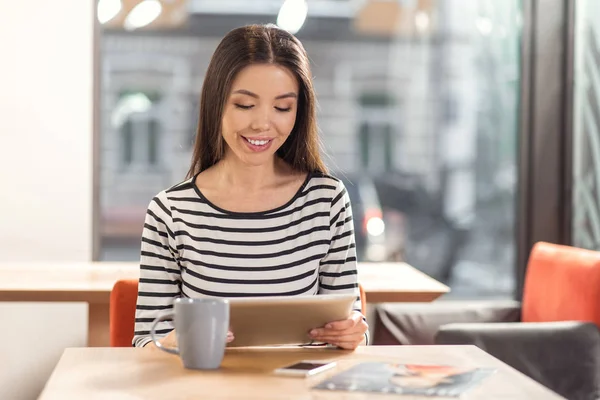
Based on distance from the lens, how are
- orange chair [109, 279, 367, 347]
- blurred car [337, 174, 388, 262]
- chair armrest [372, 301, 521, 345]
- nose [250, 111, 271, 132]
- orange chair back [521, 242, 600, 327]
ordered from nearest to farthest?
nose [250, 111, 271, 132]
orange chair [109, 279, 367, 347]
orange chair back [521, 242, 600, 327]
chair armrest [372, 301, 521, 345]
blurred car [337, 174, 388, 262]

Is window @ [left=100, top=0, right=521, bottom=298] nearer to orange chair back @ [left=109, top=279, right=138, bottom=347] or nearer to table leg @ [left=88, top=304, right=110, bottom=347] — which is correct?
table leg @ [left=88, top=304, right=110, bottom=347]

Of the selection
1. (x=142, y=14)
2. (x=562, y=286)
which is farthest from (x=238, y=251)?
(x=142, y=14)

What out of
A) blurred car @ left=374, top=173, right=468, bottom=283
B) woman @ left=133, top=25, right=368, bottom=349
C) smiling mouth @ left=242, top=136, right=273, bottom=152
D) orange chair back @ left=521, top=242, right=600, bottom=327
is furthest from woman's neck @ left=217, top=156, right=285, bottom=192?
blurred car @ left=374, top=173, right=468, bottom=283

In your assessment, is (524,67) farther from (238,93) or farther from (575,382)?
(238,93)

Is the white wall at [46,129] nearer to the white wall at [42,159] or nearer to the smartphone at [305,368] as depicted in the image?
the white wall at [42,159]


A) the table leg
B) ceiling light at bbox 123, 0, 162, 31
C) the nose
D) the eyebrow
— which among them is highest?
ceiling light at bbox 123, 0, 162, 31

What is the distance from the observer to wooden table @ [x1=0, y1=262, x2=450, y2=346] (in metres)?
Answer: 2.53

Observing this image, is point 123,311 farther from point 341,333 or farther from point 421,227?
point 421,227

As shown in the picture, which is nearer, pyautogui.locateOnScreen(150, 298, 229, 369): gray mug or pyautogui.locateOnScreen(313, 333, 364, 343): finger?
pyautogui.locateOnScreen(150, 298, 229, 369): gray mug

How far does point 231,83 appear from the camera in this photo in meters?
1.78

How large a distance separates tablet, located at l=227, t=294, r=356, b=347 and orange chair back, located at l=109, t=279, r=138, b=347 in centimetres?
62

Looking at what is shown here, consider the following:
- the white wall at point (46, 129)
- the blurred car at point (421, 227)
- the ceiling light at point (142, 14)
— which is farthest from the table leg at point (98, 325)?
the blurred car at point (421, 227)

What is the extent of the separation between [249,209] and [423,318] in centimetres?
182

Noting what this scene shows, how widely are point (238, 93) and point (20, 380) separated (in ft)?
7.84
